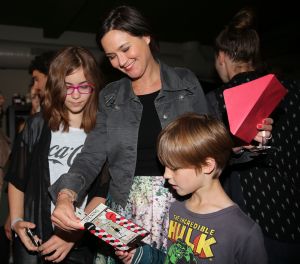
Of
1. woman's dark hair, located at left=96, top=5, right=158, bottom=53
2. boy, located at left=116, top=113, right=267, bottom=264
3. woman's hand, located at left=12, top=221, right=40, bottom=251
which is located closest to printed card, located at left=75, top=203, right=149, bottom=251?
boy, located at left=116, top=113, right=267, bottom=264

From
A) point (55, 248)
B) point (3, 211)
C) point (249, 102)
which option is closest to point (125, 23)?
point (249, 102)

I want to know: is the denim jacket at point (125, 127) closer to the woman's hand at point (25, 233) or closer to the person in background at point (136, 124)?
the person in background at point (136, 124)

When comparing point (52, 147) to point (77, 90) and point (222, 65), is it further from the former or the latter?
point (222, 65)

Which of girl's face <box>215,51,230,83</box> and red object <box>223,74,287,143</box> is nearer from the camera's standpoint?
red object <box>223,74,287,143</box>

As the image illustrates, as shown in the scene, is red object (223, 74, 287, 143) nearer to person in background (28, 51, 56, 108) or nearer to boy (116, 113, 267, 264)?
boy (116, 113, 267, 264)

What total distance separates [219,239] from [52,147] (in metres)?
1.11

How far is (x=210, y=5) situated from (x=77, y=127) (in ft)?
16.2

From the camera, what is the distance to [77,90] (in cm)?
205

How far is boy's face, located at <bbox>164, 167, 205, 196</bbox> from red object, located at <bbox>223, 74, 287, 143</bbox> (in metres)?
0.26

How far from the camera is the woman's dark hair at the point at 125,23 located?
1.77m

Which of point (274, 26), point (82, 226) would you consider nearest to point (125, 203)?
point (82, 226)

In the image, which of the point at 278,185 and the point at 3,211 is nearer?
the point at 278,185

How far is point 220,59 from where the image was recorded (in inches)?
92.7

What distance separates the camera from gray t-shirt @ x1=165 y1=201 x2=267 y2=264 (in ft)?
4.52
